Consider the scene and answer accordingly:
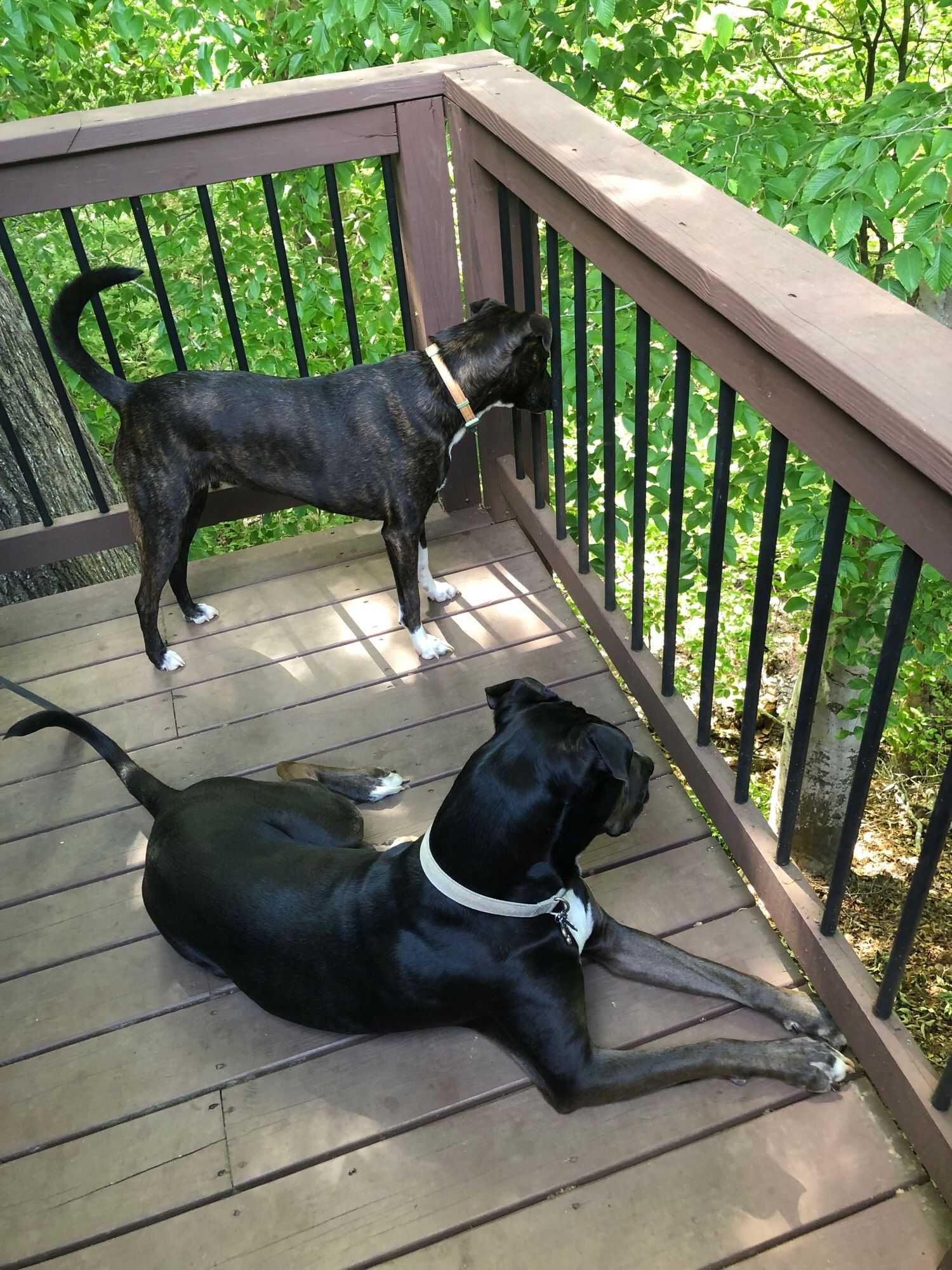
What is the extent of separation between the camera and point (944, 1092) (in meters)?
1.62

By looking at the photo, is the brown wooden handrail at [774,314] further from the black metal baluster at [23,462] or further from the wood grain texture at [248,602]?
the black metal baluster at [23,462]

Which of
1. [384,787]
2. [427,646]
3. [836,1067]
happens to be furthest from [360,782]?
[836,1067]

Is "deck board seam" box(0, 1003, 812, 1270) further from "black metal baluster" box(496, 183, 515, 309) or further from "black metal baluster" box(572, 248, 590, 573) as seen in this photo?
"black metal baluster" box(496, 183, 515, 309)

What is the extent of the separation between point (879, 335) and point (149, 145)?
218cm

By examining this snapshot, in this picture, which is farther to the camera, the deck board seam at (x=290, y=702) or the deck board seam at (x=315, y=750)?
the deck board seam at (x=290, y=702)

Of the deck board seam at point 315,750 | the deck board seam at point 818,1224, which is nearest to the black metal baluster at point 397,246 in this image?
the deck board seam at point 315,750

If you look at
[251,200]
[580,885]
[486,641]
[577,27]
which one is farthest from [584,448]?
[251,200]

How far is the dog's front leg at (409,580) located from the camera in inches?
114

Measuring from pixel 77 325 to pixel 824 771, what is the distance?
4470mm

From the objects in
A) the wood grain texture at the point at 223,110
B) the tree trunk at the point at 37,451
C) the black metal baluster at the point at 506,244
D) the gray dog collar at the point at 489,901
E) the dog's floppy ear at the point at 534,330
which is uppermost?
the wood grain texture at the point at 223,110

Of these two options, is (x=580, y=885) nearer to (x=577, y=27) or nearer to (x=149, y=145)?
(x=149, y=145)

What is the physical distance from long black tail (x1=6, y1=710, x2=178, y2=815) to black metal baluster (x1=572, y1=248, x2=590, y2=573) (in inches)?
52.2

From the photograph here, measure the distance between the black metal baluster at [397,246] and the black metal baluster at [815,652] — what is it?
1.90 m

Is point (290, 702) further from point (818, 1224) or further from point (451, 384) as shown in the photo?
point (818, 1224)
